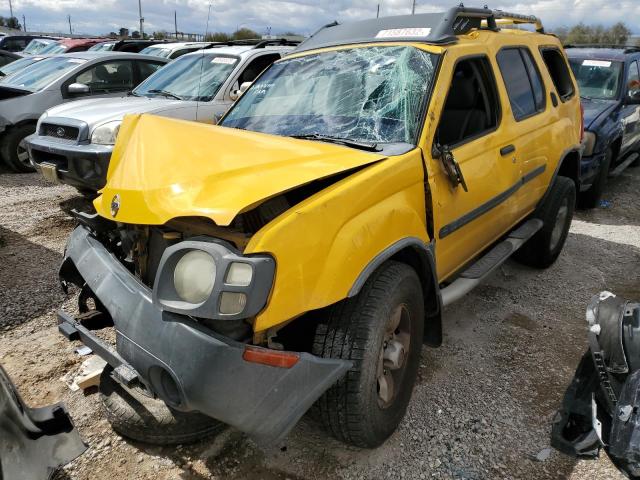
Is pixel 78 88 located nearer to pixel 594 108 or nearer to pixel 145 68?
pixel 145 68

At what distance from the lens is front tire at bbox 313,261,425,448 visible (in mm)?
2195

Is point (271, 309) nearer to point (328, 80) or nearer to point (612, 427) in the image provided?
point (612, 427)

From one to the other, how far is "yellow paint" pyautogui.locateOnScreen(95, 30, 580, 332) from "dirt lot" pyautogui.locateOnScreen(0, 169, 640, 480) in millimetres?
→ 734

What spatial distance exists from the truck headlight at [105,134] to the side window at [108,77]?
2.86 meters

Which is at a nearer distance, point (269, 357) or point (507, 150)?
point (269, 357)

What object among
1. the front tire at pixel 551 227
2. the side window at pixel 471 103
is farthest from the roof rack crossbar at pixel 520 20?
the front tire at pixel 551 227

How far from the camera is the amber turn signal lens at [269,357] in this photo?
190 cm

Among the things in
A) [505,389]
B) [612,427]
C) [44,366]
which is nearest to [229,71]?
[44,366]

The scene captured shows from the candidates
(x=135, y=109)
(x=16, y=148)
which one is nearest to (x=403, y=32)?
(x=135, y=109)

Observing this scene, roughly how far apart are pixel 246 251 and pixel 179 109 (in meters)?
4.58

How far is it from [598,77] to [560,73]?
324cm

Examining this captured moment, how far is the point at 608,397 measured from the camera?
227cm

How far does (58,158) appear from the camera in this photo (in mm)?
5680

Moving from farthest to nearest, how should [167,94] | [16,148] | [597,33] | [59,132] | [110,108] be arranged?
[597,33] < [16,148] < [167,94] < [110,108] < [59,132]
